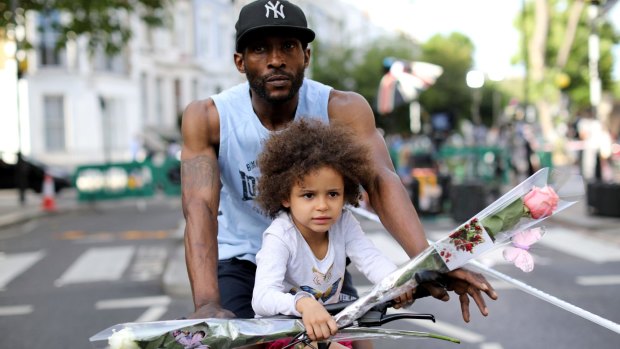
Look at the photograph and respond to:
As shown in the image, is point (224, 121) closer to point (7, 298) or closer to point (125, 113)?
point (7, 298)

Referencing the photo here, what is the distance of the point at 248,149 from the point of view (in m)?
3.12

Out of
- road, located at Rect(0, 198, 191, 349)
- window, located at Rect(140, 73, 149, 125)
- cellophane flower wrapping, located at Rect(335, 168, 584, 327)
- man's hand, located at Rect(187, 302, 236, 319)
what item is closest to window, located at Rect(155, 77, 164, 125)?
window, located at Rect(140, 73, 149, 125)

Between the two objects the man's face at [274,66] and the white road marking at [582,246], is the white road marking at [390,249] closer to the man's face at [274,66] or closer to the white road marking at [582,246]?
the white road marking at [582,246]

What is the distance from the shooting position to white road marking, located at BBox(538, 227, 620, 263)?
9609 mm

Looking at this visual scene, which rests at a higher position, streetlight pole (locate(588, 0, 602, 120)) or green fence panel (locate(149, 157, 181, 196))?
streetlight pole (locate(588, 0, 602, 120))

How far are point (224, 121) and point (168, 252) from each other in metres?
8.27

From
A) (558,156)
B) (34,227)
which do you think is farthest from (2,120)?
(558,156)

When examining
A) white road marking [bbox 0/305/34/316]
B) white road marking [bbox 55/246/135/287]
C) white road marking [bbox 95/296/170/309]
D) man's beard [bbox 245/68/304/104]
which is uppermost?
man's beard [bbox 245/68/304/104]

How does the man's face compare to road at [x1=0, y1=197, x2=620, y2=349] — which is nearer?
the man's face

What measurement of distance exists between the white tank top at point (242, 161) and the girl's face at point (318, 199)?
1.50 feet

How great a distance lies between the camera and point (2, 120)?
29828mm

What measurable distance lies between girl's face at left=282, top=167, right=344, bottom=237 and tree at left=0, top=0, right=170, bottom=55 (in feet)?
49.7

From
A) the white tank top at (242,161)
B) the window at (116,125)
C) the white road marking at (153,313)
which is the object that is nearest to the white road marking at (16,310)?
the white road marking at (153,313)

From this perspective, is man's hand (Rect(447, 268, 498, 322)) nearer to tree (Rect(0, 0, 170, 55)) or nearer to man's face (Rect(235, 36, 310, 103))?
man's face (Rect(235, 36, 310, 103))
